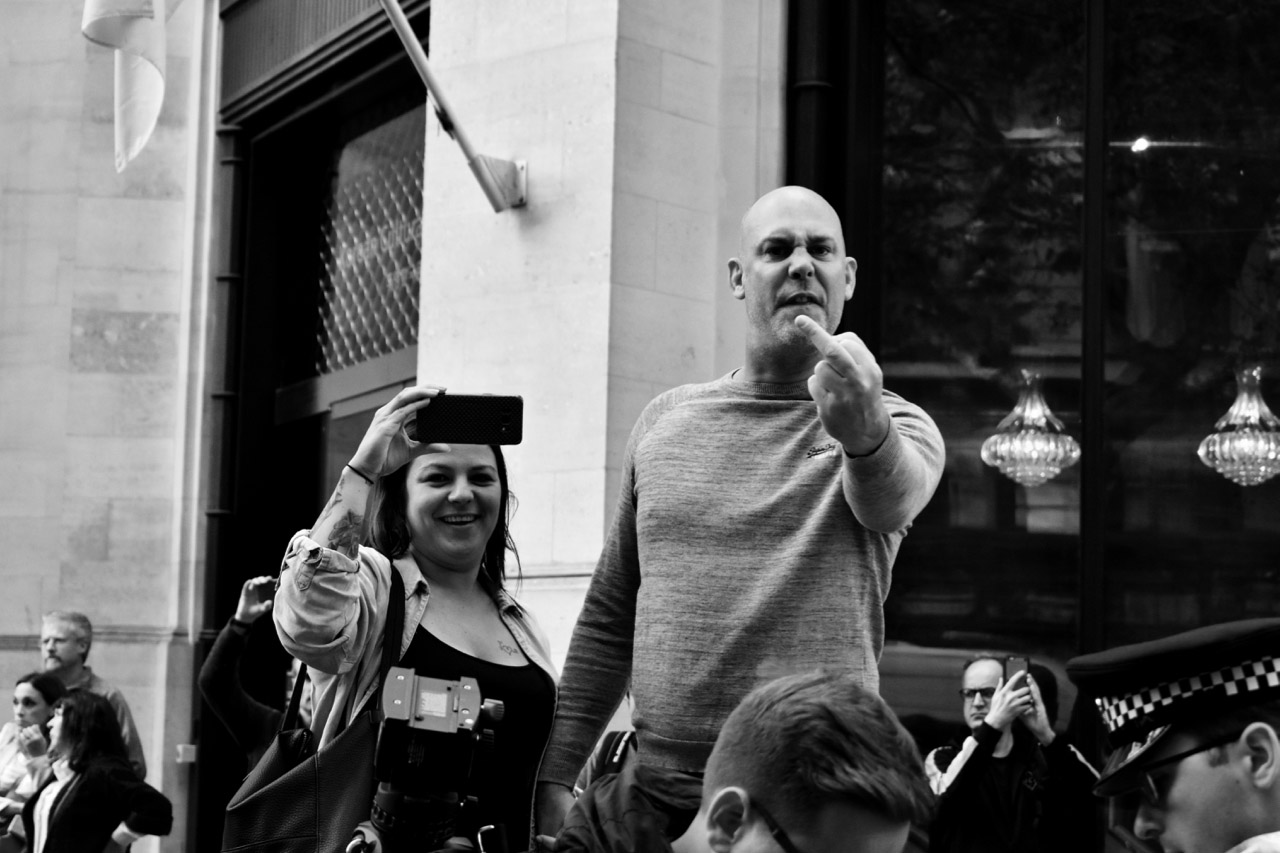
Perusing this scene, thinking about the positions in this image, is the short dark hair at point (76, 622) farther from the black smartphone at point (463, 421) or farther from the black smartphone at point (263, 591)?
the black smartphone at point (463, 421)

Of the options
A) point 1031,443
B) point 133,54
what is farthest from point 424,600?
point 133,54

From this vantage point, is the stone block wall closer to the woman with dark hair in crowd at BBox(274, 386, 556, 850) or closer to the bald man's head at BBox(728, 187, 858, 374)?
the woman with dark hair in crowd at BBox(274, 386, 556, 850)

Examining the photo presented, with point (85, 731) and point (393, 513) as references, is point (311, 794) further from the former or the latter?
point (85, 731)

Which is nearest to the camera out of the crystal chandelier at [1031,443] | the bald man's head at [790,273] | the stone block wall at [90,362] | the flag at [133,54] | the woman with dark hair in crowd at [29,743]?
the bald man's head at [790,273]

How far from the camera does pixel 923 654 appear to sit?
317 inches

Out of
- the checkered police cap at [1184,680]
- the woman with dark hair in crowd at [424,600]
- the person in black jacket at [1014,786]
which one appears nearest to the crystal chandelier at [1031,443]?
the person in black jacket at [1014,786]

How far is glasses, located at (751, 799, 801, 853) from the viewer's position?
7.50 feet

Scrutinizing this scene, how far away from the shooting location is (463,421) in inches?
173

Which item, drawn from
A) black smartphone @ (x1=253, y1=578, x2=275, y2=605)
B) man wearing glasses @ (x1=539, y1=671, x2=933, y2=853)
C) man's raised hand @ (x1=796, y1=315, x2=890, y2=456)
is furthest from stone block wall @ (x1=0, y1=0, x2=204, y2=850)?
man wearing glasses @ (x1=539, y1=671, x2=933, y2=853)

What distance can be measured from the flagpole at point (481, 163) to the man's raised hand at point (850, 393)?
16.2ft

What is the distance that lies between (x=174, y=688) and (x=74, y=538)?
56.2 inches

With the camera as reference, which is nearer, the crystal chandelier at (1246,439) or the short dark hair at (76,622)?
the crystal chandelier at (1246,439)

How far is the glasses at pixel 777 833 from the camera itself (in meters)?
2.29

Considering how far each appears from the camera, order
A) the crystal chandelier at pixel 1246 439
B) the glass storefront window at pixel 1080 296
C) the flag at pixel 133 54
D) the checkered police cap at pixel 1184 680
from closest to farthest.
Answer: the checkered police cap at pixel 1184 680, the crystal chandelier at pixel 1246 439, the glass storefront window at pixel 1080 296, the flag at pixel 133 54
